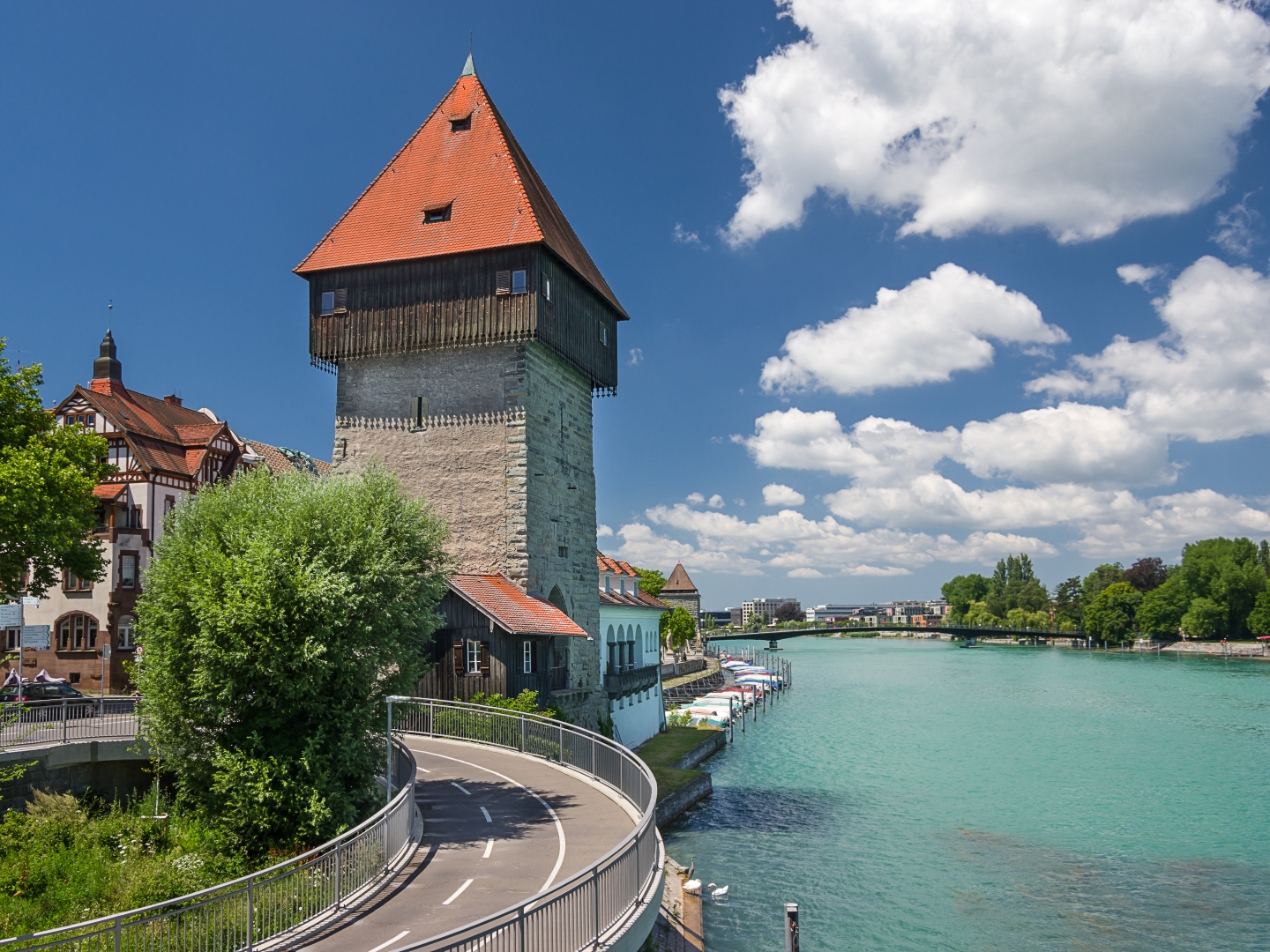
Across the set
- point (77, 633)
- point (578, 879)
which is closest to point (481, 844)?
point (578, 879)

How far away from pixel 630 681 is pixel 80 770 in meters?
22.0

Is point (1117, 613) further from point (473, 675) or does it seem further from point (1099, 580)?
point (473, 675)

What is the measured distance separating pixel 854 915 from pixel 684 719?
32.9 meters

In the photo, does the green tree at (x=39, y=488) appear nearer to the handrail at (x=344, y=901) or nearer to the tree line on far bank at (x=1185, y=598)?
the handrail at (x=344, y=901)

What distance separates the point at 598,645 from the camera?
35750mm

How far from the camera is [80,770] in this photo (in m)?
19.1

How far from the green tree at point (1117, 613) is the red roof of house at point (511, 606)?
13999 centimetres

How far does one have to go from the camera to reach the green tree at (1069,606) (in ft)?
556

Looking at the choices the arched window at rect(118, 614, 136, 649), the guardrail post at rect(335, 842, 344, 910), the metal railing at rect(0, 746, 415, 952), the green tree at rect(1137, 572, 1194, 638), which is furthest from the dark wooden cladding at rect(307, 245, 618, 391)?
the green tree at rect(1137, 572, 1194, 638)

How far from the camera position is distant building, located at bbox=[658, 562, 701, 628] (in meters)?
120

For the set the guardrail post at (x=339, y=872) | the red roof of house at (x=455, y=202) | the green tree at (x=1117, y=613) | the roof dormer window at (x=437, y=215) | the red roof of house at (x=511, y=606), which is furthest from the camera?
the green tree at (x=1117, y=613)

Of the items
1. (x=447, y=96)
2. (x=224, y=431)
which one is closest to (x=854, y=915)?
(x=447, y=96)

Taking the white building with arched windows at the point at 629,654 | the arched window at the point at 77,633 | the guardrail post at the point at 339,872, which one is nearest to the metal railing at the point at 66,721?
the guardrail post at the point at 339,872

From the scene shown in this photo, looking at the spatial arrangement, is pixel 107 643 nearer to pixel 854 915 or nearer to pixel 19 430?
pixel 19 430
